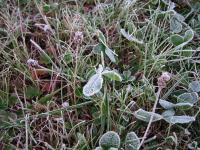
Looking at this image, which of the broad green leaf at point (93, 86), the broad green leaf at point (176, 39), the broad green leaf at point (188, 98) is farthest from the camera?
the broad green leaf at point (176, 39)

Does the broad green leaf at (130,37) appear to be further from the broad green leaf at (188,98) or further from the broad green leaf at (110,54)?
the broad green leaf at (188,98)

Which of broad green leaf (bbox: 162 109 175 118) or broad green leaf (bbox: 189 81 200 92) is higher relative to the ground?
broad green leaf (bbox: 189 81 200 92)

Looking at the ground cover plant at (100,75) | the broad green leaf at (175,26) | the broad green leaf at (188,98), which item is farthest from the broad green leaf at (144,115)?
the broad green leaf at (175,26)

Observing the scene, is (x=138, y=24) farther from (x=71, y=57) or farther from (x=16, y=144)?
(x=16, y=144)

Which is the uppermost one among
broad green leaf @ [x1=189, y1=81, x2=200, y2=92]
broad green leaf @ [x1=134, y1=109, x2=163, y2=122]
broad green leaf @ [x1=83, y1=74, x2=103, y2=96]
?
broad green leaf @ [x1=83, y1=74, x2=103, y2=96]

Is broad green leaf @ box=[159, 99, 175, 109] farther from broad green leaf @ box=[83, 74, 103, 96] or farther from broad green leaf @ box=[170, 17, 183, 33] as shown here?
broad green leaf @ box=[170, 17, 183, 33]

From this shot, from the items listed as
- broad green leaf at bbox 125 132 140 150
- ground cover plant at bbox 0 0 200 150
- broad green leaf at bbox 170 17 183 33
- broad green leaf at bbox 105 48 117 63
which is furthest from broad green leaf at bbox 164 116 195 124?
broad green leaf at bbox 170 17 183 33

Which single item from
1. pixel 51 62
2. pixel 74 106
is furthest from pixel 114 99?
pixel 51 62
